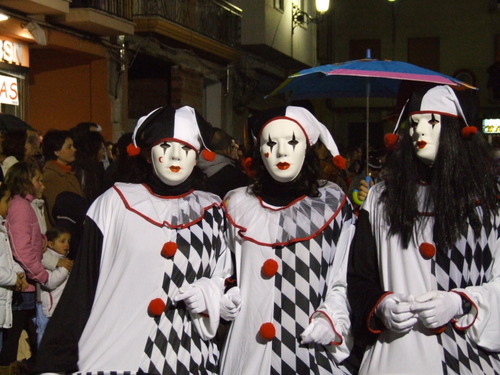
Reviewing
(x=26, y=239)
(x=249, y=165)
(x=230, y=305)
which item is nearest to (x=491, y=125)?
(x=26, y=239)

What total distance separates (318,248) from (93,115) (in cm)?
1306

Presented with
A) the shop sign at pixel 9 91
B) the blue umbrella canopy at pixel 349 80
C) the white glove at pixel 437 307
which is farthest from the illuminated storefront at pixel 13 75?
the white glove at pixel 437 307

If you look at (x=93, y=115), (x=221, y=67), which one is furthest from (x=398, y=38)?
(x=93, y=115)

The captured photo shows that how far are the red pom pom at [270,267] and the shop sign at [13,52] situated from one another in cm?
997

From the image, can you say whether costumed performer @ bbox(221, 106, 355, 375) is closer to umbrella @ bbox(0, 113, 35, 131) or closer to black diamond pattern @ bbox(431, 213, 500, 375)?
black diamond pattern @ bbox(431, 213, 500, 375)

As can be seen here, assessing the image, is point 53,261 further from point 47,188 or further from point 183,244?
point 183,244

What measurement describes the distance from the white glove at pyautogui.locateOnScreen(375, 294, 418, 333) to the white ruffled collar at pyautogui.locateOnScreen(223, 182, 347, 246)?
566 mm

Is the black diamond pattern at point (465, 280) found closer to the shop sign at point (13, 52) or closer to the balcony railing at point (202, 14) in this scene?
the shop sign at point (13, 52)

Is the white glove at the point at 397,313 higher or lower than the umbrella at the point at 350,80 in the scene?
lower

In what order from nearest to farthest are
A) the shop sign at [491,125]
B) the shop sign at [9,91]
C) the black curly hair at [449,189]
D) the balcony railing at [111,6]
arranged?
the black curly hair at [449,189]
the shop sign at [9,91]
the balcony railing at [111,6]
the shop sign at [491,125]

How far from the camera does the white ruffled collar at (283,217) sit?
4035 mm

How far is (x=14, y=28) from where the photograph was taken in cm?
1320

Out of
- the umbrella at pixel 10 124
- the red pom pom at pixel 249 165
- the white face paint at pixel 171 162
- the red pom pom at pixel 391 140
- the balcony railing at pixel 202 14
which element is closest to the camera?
the red pom pom at pixel 391 140

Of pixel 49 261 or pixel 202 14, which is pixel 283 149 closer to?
pixel 49 261
